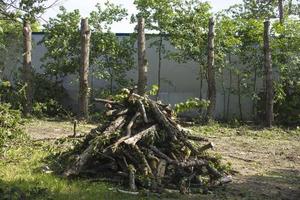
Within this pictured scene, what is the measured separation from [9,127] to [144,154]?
3.15 m

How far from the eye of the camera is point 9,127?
1033cm

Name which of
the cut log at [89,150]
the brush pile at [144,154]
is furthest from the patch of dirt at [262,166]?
the cut log at [89,150]

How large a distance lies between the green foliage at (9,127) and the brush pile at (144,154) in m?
1.62

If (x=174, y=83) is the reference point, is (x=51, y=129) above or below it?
below

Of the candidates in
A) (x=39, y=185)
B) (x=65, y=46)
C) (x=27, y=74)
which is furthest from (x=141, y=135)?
(x=65, y=46)

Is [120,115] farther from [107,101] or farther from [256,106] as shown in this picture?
[256,106]

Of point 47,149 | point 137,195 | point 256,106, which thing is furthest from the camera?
point 256,106

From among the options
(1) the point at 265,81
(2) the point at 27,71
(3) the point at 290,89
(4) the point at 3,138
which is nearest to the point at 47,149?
(4) the point at 3,138

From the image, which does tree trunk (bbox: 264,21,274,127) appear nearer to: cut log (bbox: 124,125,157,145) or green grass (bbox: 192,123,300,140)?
green grass (bbox: 192,123,300,140)

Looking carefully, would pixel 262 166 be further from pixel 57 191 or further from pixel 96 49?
pixel 96 49

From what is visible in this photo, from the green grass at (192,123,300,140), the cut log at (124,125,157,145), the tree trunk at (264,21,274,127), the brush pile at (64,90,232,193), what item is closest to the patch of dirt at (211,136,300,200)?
the brush pile at (64,90,232,193)

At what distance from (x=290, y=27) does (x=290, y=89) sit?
2.21 meters

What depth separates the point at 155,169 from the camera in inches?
327

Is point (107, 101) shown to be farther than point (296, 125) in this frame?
No
